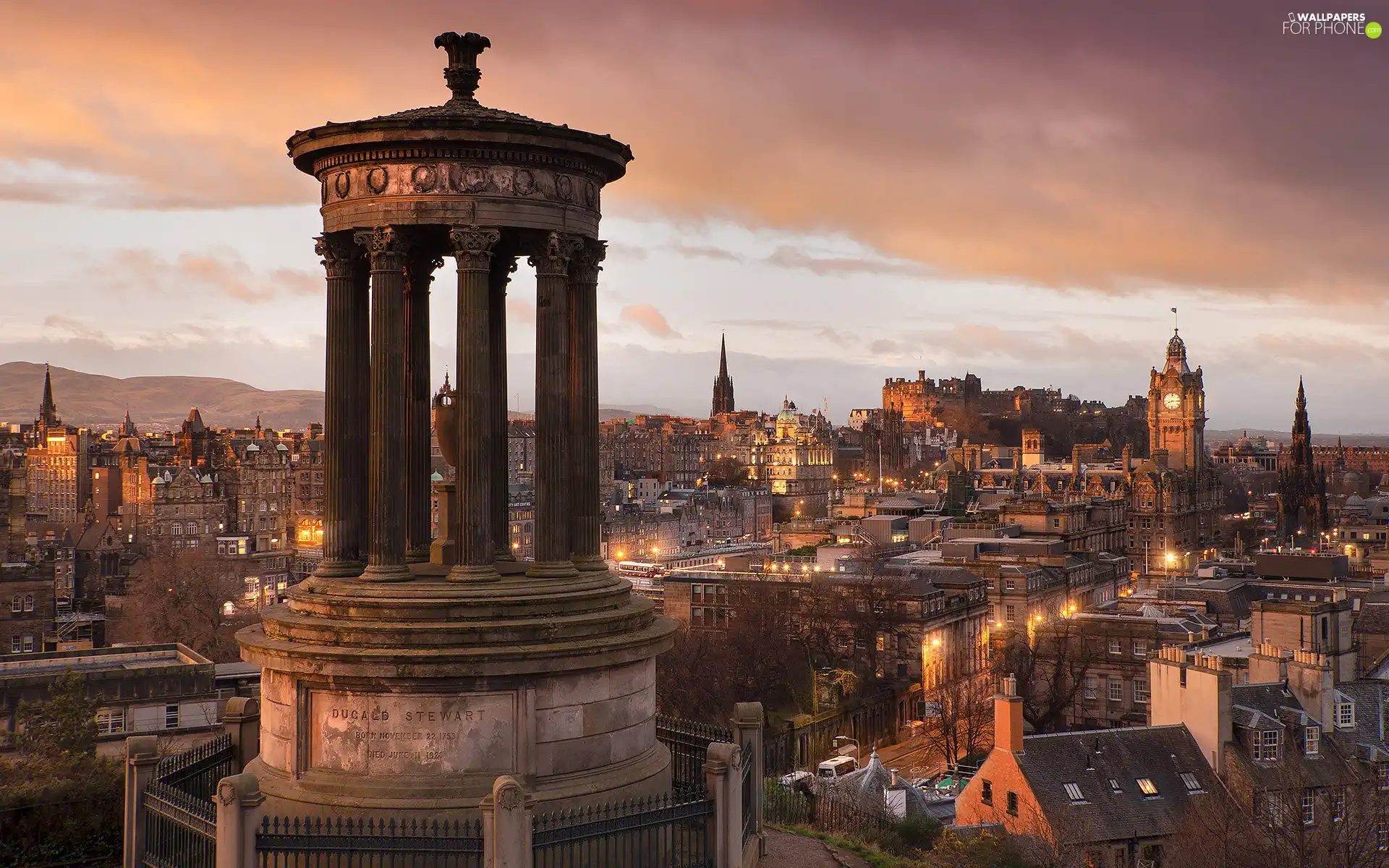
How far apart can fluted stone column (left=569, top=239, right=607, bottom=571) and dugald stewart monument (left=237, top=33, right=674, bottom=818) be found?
0.03m

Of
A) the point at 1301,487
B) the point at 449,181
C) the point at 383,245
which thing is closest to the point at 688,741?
the point at 383,245

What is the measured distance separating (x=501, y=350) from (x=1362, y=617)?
6584cm

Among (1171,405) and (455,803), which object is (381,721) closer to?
(455,803)

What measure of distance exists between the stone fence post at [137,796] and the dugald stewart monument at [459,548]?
144 cm

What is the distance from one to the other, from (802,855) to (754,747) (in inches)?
107

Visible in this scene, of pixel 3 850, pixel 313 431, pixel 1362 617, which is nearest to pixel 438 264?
pixel 3 850

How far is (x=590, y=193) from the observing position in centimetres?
1966

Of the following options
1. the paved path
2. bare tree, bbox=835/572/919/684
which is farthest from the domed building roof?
the paved path

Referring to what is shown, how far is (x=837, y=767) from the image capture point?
56375 millimetres

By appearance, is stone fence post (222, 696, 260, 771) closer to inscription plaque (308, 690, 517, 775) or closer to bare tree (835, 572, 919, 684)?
inscription plaque (308, 690, 517, 775)

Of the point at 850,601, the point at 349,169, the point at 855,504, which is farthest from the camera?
the point at 855,504

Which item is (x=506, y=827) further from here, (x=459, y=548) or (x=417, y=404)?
(x=417, y=404)

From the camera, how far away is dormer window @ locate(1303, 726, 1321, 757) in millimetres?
46219

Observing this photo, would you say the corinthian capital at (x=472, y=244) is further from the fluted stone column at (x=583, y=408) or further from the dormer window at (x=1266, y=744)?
the dormer window at (x=1266, y=744)
